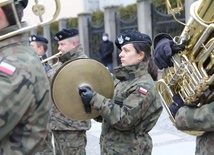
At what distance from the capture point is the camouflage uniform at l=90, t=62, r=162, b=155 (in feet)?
9.47

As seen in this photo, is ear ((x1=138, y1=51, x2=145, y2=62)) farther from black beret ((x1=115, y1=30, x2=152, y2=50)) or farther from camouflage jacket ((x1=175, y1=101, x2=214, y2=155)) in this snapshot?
camouflage jacket ((x1=175, y1=101, x2=214, y2=155))

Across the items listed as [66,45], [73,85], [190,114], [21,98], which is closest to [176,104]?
[190,114]

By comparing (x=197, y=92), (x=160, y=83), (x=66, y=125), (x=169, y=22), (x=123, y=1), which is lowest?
(x=123, y=1)

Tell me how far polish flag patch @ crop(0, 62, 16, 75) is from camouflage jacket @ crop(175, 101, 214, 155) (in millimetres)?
1034

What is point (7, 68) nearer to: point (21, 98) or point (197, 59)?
point (21, 98)

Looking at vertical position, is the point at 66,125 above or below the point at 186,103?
below

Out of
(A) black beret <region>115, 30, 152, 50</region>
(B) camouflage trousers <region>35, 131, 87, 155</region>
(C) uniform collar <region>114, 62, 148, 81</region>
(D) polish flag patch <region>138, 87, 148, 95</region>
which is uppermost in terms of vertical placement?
(A) black beret <region>115, 30, 152, 50</region>

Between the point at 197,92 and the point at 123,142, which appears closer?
the point at 197,92

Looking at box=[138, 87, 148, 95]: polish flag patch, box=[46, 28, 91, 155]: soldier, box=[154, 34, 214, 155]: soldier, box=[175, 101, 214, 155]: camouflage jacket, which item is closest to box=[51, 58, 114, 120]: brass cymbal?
box=[138, 87, 148, 95]: polish flag patch

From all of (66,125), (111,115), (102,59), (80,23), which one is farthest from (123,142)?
(80,23)

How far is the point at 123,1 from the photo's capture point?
19781mm

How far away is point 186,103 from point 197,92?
5.0 inches

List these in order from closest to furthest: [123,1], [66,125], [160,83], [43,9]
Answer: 1. [43,9]
2. [160,83]
3. [66,125]
4. [123,1]

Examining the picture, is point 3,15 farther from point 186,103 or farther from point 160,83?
point 160,83
